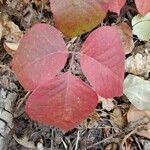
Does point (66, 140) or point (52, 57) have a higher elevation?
point (52, 57)

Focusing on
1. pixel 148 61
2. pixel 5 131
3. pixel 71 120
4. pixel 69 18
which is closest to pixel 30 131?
pixel 5 131

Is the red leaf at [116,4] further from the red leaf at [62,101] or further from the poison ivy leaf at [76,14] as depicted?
the red leaf at [62,101]

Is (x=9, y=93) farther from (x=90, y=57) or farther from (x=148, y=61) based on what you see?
(x=148, y=61)

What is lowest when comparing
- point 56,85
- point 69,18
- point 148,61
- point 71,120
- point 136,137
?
point 136,137

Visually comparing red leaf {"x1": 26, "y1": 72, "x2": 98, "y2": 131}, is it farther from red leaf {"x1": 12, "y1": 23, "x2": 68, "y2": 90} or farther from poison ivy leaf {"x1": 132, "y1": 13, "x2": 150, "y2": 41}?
poison ivy leaf {"x1": 132, "y1": 13, "x2": 150, "y2": 41}

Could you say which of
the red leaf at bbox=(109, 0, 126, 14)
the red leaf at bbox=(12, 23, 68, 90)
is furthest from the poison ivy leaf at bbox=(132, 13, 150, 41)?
the red leaf at bbox=(12, 23, 68, 90)

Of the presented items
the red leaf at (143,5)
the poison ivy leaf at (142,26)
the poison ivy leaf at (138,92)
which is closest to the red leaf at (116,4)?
the red leaf at (143,5)

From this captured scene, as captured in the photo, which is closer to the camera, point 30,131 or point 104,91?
point 104,91
